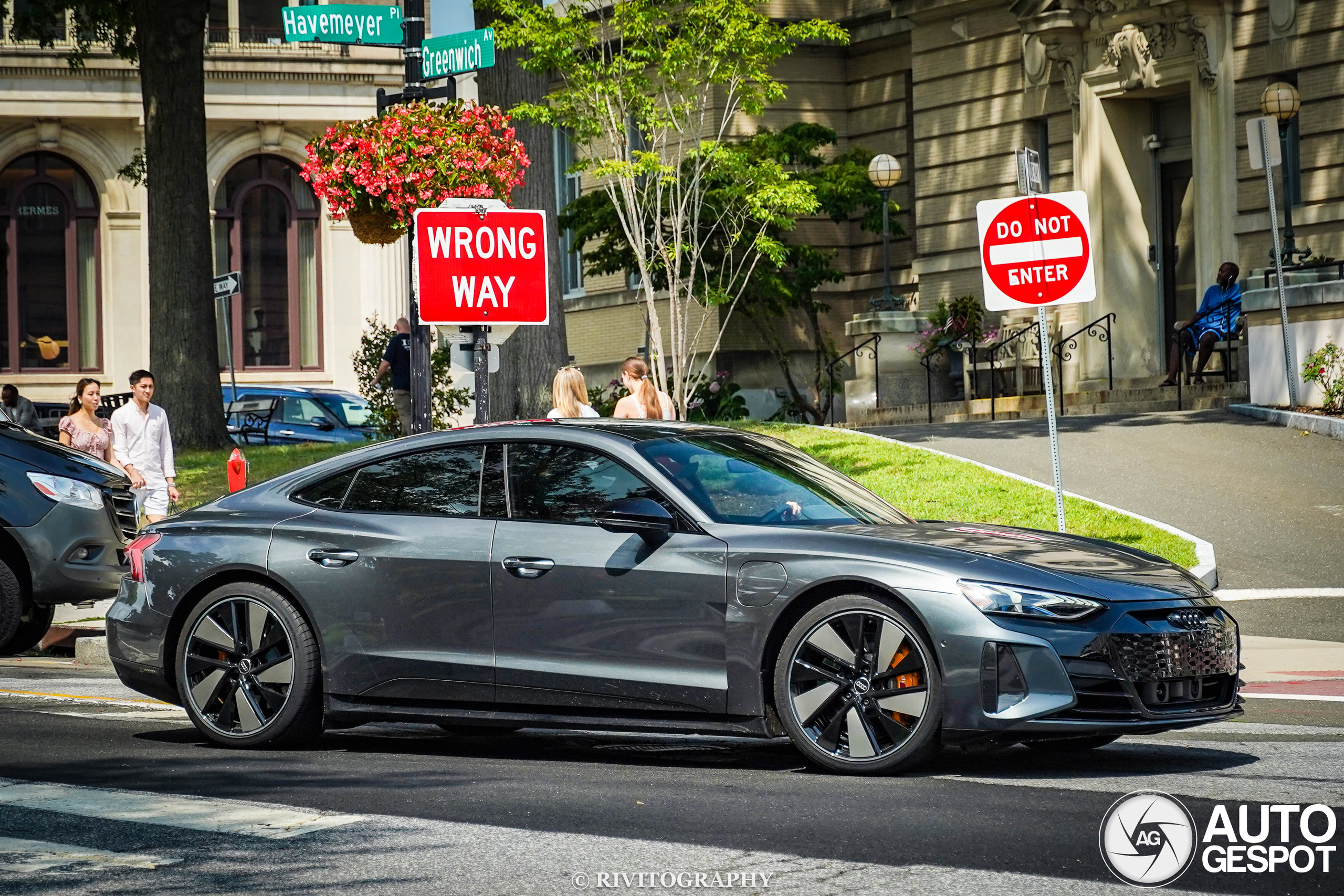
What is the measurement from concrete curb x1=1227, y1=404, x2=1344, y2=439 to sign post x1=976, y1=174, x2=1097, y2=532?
7.57m

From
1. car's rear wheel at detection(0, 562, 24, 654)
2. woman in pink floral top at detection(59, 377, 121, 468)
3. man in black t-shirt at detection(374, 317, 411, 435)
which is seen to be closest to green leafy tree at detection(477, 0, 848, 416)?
man in black t-shirt at detection(374, 317, 411, 435)

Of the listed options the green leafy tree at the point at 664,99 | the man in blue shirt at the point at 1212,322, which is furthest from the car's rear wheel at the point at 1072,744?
the man in blue shirt at the point at 1212,322

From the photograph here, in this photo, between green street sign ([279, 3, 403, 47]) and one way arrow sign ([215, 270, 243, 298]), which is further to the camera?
one way arrow sign ([215, 270, 243, 298])

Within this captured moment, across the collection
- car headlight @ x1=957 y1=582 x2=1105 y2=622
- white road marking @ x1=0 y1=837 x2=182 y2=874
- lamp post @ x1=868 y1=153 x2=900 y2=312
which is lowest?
white road marking @ x1=0 y1=837 x2=182 y2=874

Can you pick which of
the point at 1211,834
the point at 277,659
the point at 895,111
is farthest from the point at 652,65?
the point at 1211,834

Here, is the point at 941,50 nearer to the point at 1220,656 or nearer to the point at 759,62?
the point at 759,62

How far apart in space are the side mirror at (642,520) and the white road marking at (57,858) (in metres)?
2.38

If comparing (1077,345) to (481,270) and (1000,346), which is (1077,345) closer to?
(1000,346)

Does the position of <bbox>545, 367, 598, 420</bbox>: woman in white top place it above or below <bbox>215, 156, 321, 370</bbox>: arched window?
below

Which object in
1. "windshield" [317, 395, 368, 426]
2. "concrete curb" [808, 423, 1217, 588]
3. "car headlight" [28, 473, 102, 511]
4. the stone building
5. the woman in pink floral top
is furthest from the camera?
"windshield" [317, 395, 368, 426]

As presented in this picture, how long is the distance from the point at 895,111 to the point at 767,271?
4.71 metres

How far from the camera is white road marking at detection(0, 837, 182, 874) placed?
5.58 meters

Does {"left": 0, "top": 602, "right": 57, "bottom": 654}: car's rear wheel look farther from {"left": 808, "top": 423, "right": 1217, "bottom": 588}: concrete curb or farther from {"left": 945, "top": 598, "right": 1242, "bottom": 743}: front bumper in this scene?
{"left": 945, "top": 598, "right": 1242, "bottom": 743}: front bumper

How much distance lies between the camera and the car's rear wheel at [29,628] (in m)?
12.9
